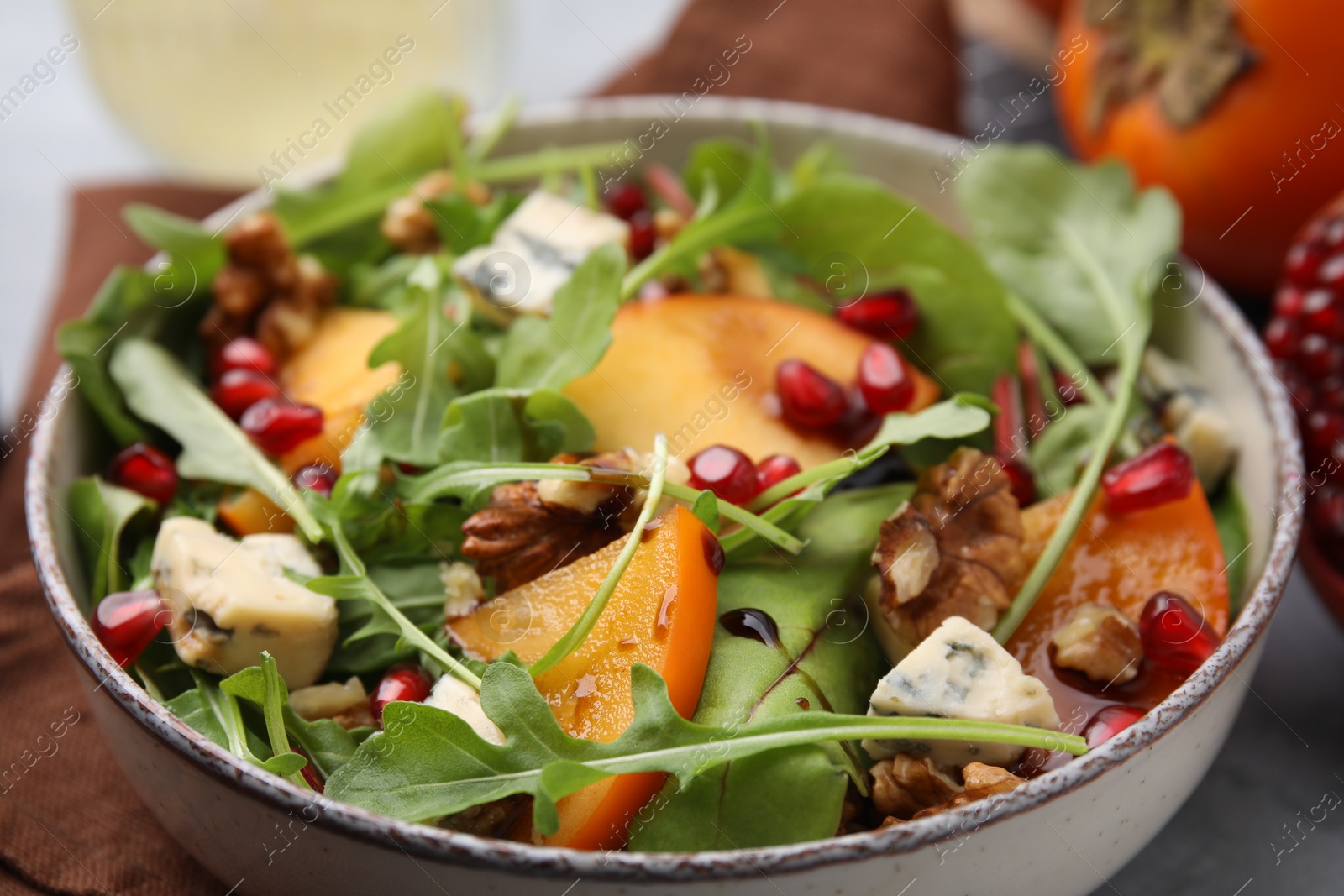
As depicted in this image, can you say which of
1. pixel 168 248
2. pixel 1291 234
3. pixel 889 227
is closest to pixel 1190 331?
pixel 889 227

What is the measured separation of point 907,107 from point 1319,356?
1.21m

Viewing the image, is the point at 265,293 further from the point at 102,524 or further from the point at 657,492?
the point at 657,492

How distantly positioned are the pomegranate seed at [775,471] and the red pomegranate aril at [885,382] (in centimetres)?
20

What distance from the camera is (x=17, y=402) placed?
2.34 metres

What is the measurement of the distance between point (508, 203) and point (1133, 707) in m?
1.25

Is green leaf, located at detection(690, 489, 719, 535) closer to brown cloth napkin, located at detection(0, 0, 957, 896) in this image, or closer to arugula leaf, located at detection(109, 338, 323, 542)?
arugula leaf, located at detection(109, 338, 323, 542)

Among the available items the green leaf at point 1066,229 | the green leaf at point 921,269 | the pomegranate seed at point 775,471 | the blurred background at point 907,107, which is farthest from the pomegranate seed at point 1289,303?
the pomegranate seed at point 775,471

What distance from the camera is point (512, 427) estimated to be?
159 cm

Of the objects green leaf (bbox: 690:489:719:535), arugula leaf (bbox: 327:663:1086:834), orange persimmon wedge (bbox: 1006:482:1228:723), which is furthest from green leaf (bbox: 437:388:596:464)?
orange persimmon wedge (bbox: 1006:482:1228:723)

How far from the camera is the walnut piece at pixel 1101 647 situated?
143 cm

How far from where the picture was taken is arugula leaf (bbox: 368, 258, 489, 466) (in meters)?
1.63

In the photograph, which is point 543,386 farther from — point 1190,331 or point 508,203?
point 1190,331

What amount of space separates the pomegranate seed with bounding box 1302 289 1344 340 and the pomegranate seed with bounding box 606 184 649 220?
113 cm

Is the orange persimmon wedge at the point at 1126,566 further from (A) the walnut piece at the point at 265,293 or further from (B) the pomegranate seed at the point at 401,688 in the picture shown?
(A) the walnut piece at the point at 265,293
